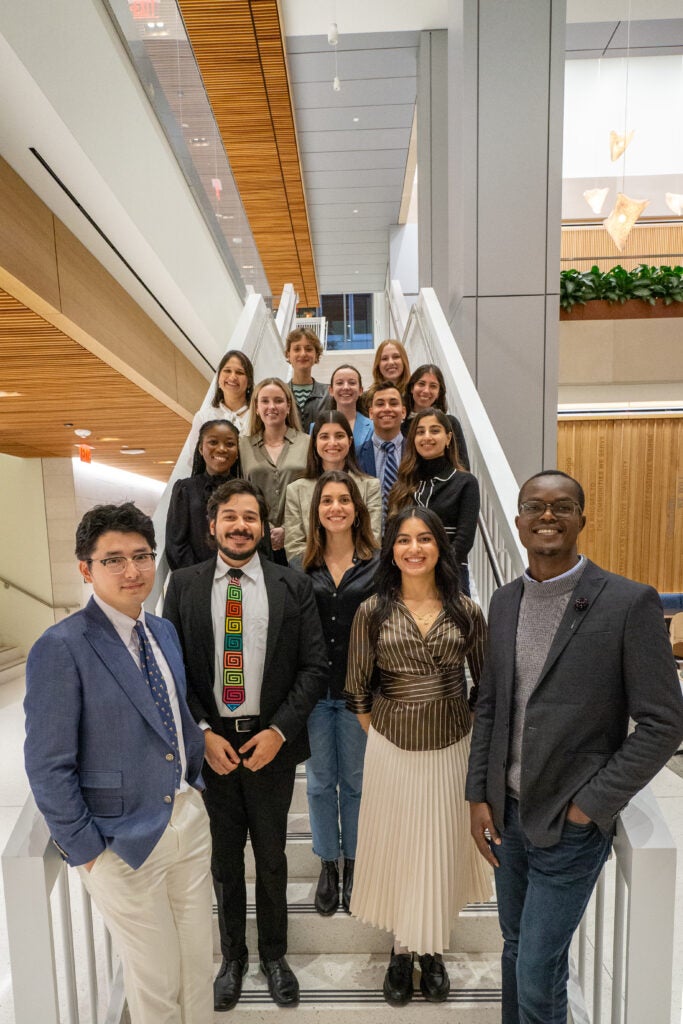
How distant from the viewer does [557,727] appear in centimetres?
Result: 165

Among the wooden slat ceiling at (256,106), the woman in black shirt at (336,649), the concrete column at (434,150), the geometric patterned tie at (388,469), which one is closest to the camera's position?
the woman in black shirt at (336,649)

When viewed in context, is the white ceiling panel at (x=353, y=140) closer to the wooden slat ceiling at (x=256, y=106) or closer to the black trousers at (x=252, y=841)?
the wooden slat ceiling at (x=256, y=106)

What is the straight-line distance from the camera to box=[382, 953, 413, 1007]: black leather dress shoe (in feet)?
7.72

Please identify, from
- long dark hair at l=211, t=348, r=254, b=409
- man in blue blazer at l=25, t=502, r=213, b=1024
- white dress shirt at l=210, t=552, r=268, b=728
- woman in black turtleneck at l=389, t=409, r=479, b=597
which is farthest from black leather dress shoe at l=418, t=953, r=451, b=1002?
long dark hair at l=211, t=348, r=254, b=409

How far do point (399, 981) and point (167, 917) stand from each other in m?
1.03

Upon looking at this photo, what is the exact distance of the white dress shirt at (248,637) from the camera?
225 centimetres

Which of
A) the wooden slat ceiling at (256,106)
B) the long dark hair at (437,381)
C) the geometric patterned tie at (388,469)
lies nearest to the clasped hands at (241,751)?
the geometric patterned tie at (388,469)

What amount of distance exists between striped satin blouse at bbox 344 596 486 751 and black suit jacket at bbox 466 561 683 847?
0.45 meters

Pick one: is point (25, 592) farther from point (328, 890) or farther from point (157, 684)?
point (157, 684)

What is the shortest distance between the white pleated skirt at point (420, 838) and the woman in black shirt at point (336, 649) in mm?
255

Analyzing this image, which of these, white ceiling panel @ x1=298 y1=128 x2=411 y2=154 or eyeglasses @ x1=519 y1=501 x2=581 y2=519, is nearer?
eyeglasses @ x1=519 y1=501 x2=581 y2=519

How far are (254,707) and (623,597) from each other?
4.20ft

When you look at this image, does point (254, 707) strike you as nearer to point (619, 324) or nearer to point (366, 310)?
point (619, 324)

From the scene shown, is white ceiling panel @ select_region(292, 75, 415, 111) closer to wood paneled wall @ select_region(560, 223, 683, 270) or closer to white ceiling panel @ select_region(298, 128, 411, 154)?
white ceiling panel @ select_region(298, 128, 411, 154)
